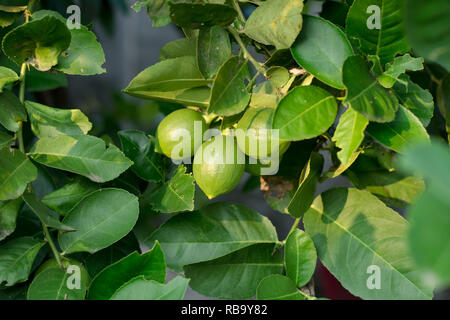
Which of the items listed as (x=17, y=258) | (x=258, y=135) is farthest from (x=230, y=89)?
(x=17, y=258)

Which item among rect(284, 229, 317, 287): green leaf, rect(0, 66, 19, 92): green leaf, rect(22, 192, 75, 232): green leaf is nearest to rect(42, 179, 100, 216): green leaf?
rect(22, 192, 75, 232): green leaf

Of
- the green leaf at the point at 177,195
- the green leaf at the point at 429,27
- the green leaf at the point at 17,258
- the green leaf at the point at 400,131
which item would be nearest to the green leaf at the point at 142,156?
the green leaf at the point at 177,195

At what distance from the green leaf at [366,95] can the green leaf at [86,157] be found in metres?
0.23

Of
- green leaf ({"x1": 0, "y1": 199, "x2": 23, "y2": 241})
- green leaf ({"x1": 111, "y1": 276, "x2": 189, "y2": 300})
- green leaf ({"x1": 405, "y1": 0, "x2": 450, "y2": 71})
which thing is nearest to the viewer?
green leaf ({"x1": 405, "y1": 0, "x2": 450, "y2": 71})

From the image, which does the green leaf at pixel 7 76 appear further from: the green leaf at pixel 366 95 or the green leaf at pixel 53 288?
the green leaf at pixel 366 95

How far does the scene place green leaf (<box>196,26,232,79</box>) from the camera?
456 millimetres

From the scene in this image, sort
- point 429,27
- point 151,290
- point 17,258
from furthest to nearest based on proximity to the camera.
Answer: point 17,258, point 151,290, point 429,27

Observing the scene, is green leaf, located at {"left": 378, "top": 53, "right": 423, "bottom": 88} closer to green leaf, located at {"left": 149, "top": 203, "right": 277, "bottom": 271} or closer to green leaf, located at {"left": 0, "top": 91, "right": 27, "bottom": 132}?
green leaf, located at {"left": 149, "top": 203, "right": 277, "bottom": 271}

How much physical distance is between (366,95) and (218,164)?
16cm

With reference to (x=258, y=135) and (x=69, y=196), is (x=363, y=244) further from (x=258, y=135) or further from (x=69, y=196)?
(x=69, y=196)

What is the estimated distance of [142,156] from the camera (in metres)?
0.55

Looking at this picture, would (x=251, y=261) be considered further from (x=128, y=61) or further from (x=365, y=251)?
(x=128, y=61)

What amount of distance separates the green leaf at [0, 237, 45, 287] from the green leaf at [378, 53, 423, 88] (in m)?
0.40

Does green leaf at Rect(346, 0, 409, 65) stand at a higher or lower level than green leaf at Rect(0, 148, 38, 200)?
higher
